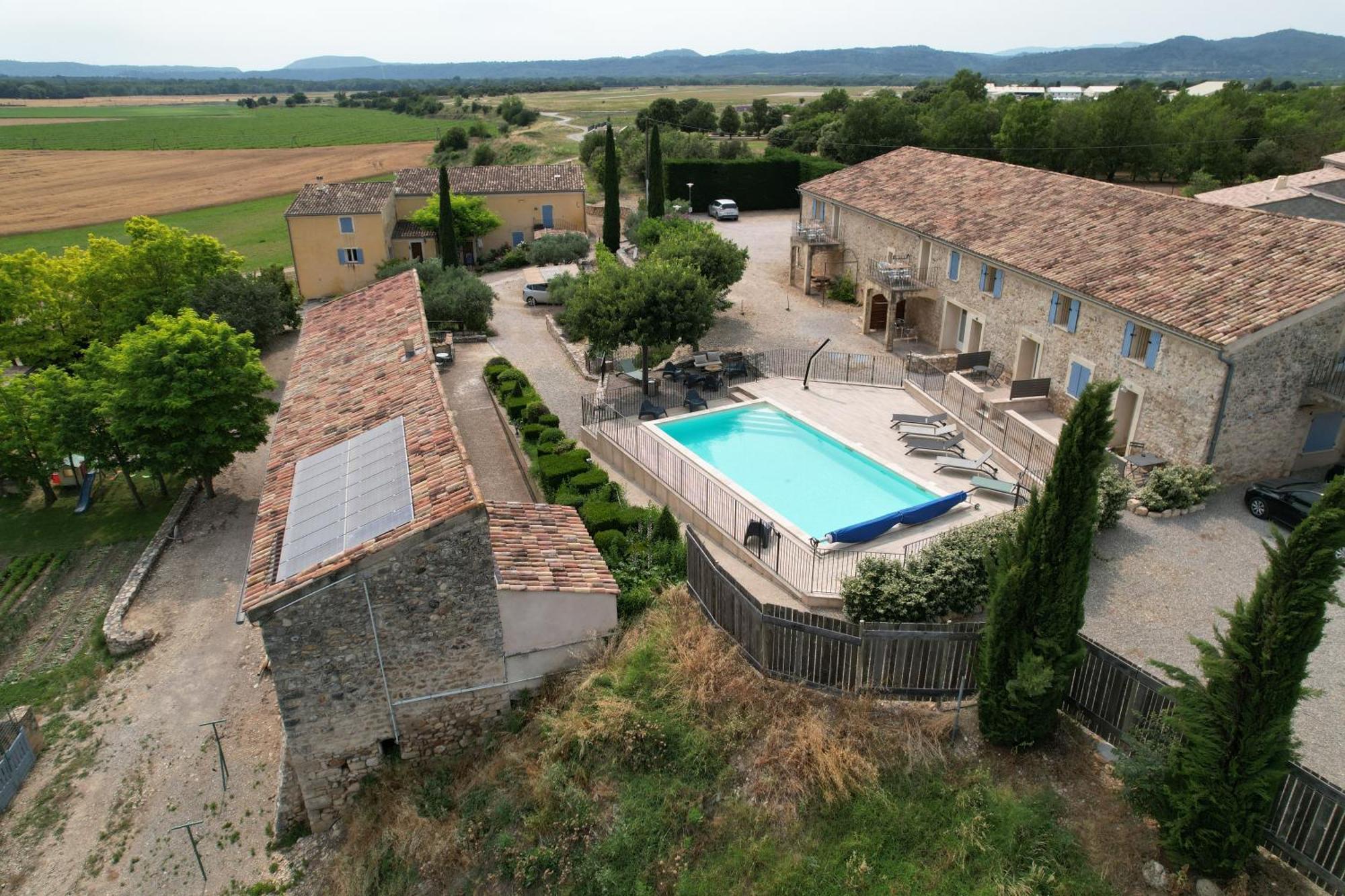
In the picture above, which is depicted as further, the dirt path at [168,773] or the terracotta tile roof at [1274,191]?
the terracotta tile roof at [1274,191]

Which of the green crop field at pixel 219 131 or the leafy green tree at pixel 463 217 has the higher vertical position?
the leafy green tree at pixel 463 217

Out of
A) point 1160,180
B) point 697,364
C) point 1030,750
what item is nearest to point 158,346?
point 697,364

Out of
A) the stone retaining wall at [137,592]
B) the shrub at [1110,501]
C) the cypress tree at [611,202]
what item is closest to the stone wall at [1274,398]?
the shrub at [1110,501]

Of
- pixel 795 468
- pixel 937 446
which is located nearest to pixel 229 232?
pixel 795 468

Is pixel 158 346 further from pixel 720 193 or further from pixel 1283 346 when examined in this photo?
pixel 720 193

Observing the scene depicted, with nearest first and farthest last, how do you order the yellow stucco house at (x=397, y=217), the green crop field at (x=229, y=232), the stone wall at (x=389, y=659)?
the stone wall at (x=389, y=659), the yellow stucco house at (x=397, y=217), the green crop field at (x=229, y=232)

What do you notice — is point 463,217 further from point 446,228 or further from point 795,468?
point 795,468

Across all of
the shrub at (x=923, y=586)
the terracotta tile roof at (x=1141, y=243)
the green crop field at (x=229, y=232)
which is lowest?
the green crop field at (x=229, y=232)

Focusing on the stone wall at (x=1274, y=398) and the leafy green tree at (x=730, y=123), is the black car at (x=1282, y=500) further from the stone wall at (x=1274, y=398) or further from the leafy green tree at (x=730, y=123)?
the leafy green tree at (x=730, y=123)
